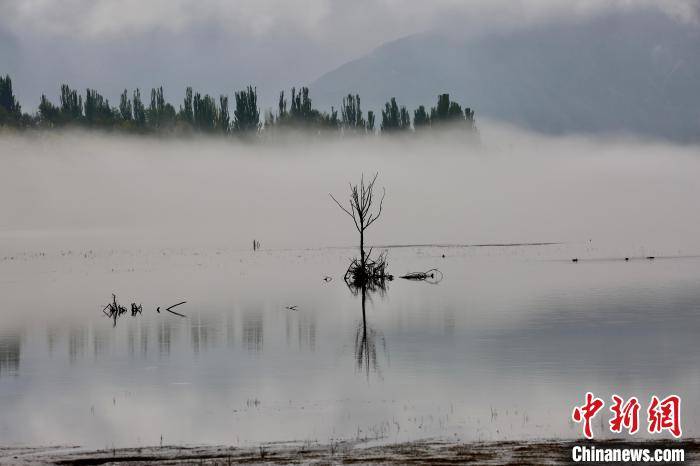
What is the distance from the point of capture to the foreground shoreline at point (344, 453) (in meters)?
16.7

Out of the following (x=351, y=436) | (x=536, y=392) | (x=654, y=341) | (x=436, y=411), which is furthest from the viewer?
(x=654, y=341)

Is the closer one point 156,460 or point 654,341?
point 156,460

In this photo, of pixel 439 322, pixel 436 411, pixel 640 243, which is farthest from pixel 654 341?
pixel 640 243

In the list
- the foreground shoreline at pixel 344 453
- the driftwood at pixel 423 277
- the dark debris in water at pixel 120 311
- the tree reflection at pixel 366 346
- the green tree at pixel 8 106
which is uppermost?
the green tree at pixel 8 106

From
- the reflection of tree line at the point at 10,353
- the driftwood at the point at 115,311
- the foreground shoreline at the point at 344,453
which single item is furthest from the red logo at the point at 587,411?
the driftwood at the point at 115,311

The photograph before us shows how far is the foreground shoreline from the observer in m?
16.7

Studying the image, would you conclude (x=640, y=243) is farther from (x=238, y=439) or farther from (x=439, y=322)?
(x=238, y=439)

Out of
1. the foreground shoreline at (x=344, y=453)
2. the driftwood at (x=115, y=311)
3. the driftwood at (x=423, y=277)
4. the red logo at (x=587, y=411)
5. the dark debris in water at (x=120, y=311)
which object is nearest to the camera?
the foreground shoreline at (x=344, y=453)

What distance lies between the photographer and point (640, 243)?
450 feet

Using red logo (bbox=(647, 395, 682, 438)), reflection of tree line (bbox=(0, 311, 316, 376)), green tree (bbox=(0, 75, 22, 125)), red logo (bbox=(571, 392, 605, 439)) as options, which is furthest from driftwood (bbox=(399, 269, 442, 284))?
green tree (bbox=(0, 75, 22, 125))

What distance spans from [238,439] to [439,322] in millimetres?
23999

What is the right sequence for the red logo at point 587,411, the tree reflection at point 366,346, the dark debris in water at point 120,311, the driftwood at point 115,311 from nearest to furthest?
the red logo at point 587,411 → the tree reflection at point 366,346 → the driftwood at point 115,311 → the dark debris in water at point 120,311

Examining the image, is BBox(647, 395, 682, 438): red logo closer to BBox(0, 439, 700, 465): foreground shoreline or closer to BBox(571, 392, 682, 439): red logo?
BBox(571, 392, 682, 439): red logo

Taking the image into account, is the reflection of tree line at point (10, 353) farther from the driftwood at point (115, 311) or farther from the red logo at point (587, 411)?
the red logo at point (587, 411)
